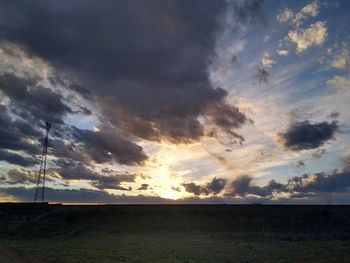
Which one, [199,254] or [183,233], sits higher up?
[183,233]

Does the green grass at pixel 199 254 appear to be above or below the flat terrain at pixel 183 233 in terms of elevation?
below

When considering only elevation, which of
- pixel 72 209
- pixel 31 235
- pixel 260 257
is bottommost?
pixel 260 257

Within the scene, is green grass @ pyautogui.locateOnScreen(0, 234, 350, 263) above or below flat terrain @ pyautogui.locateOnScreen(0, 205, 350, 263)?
below

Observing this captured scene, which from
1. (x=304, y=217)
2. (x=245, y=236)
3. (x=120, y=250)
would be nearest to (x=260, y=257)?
(x=120, y=250)

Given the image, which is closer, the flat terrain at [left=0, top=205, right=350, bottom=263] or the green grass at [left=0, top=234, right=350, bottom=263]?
the green grass at [left=0, top=234, right=350, bottom=263]

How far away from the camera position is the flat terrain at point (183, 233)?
34.5 metres

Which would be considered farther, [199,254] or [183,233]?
[183,233]

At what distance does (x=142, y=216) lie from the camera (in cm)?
6600

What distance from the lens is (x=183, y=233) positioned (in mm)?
56344

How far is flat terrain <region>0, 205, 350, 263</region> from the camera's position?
34500mm

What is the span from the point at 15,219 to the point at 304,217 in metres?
46.9

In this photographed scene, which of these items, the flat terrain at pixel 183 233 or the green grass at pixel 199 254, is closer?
the green grass at pixel 199 254

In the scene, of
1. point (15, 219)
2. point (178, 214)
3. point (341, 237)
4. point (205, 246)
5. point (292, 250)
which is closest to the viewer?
point (292, 250)

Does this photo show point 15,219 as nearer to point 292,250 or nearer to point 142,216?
point 142,216
